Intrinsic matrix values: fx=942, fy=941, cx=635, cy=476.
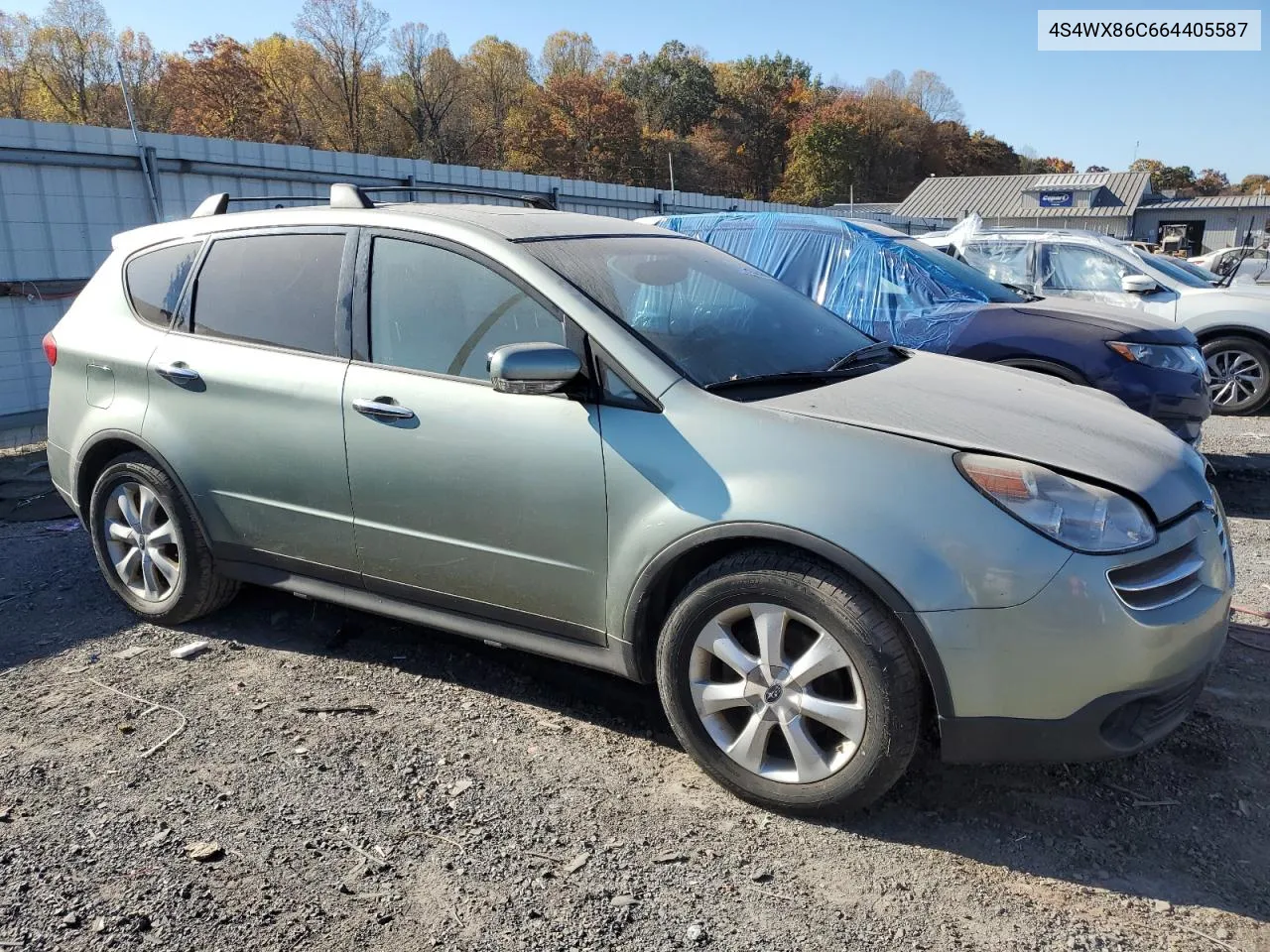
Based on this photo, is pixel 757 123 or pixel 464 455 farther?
pixel 757 123

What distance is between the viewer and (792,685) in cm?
264

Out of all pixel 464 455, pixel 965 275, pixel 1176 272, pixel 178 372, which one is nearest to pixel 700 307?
Result: pixel 464 455

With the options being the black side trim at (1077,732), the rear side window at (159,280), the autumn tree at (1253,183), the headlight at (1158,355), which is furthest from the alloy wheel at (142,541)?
the autumn tree at (1253,183)

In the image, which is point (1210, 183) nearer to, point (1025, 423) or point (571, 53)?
point (571, 53)

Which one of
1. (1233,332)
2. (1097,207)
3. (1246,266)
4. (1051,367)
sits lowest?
(1233,332)

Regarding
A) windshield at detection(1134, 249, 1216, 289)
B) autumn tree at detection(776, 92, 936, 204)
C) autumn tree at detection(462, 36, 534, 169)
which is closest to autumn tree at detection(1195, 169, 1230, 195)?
autumn tree at detection(776, 92, 936, 204)

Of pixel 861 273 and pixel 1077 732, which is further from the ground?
pixel 861 273

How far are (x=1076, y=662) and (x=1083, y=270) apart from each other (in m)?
8.61

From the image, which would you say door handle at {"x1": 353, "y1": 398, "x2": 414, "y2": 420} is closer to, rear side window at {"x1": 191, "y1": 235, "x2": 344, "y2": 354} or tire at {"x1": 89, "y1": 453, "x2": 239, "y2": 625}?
rear side window at {"x1": 191, "y1": 235, "x2": 344, "y2": 354}

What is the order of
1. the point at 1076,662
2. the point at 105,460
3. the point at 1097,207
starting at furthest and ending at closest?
the point at 1097,207
the point at 105,460
the point at 1076,662

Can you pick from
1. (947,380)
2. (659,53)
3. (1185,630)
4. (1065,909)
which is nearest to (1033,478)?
(1185,630)

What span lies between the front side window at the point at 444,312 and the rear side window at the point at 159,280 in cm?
108

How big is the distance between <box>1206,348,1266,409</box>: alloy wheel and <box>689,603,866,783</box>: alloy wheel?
8.56m

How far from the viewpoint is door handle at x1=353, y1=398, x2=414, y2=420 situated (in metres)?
3.21
